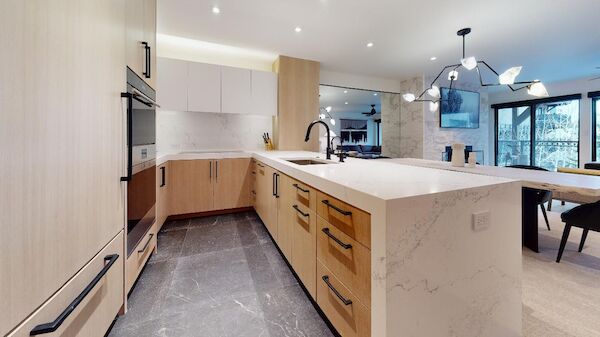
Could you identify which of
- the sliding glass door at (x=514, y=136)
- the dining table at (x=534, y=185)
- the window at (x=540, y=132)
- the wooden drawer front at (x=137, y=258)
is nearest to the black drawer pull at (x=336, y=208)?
the dining table at (x=534, y=185)

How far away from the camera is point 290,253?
1935 millimetres

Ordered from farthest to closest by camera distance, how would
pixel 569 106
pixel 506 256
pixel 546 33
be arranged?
pixel 569 106 → pixel 546 33 → pixel 506 256

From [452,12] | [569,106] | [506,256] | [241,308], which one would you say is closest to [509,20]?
[452,12]

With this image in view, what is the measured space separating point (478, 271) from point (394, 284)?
1.60 ft

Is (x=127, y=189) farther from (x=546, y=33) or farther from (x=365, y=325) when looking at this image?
(x=546, y=33)

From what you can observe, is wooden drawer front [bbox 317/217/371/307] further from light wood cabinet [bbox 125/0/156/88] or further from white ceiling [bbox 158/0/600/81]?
white ceiling [bbox 158/0/600/81]

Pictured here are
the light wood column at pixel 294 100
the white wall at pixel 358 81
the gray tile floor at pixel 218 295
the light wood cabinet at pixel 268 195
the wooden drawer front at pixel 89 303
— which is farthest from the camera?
the white wall at pixel 358 81

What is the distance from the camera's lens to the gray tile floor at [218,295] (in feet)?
4.63

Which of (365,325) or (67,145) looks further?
(365,325)

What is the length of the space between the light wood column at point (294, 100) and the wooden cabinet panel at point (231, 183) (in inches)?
29.5

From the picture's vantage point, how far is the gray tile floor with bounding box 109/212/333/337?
1412mm

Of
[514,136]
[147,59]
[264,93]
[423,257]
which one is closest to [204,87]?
[264,93]

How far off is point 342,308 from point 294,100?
342 cm

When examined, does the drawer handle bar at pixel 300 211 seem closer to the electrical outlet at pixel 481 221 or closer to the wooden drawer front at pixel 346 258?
the wooden drawer front at pixel 346 258
